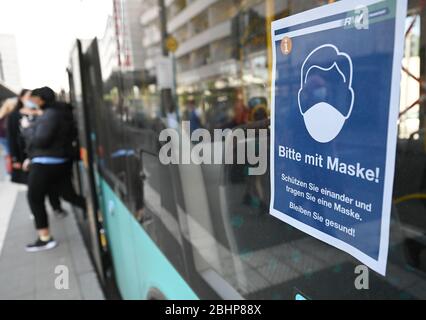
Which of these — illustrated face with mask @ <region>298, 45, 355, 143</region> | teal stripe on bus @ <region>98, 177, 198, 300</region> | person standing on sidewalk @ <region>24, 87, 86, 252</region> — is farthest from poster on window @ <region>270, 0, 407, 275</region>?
person standing on sidewalk @ <region>24, 87, 86, 252</region>

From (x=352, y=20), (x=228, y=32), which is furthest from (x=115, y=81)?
(x=352, y=20)

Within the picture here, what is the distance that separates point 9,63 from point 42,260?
103 inches

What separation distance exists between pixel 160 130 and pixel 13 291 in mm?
846

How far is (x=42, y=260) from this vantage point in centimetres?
330

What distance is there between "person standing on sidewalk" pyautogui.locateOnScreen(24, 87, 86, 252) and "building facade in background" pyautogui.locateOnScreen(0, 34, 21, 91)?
2.30 metres

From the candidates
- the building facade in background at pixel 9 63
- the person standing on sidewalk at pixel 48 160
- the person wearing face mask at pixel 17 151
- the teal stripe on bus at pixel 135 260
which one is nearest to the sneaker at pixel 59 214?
the person wearing face mask at pixel 17 151

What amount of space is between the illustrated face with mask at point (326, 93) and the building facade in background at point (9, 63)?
2.54ft

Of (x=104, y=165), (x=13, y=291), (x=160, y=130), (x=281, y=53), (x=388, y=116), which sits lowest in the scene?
(x=13, y=291)

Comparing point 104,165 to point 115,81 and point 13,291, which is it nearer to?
point 115,81

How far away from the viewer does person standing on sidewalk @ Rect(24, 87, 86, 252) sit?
3635 millimetres

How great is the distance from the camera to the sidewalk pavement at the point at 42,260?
1.72m

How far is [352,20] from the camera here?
23.8 inches

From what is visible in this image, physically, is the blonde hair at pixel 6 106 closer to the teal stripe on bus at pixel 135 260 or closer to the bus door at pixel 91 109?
the teal stripe on bus at pixel 135 260

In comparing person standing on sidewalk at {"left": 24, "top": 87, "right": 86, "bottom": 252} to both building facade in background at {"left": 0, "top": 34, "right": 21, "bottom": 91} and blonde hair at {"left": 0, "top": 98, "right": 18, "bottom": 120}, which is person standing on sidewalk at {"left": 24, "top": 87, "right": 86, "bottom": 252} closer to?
blonde hair at {"left": 0, "top": 98, "right": 18, "bottom": 120}
